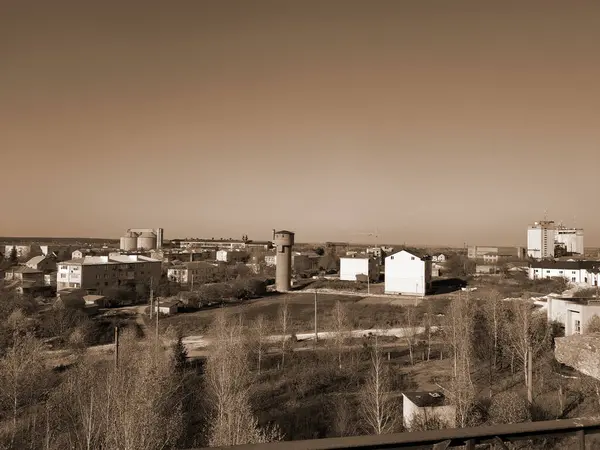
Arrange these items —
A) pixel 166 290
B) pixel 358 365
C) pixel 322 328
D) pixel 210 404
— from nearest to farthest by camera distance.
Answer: pixel 210 404
pixel 358 365
pixel 322 328
pixel 166 290

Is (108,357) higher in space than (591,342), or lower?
lower

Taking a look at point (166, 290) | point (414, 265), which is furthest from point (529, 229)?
point (166, 290)

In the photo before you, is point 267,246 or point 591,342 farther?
point 267,246

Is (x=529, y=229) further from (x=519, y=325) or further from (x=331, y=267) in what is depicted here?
(x=519, y=325)

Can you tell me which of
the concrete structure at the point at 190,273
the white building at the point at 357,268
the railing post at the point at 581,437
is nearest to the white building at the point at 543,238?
the white building at the point at 357,268

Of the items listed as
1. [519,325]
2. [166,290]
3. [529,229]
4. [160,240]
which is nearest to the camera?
[519,325]

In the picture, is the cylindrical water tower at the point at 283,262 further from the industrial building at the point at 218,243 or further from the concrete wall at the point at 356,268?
the industrial building at the point at 218,243

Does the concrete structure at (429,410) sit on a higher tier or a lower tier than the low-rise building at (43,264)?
lower
